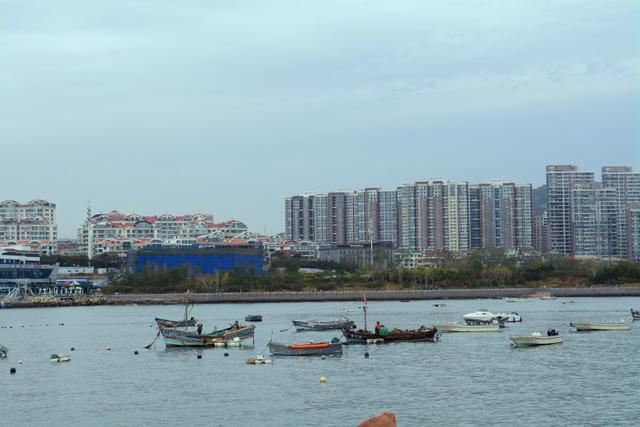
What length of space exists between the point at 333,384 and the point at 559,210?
6513 inches

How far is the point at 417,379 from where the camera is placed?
3922 cm

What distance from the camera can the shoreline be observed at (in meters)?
115

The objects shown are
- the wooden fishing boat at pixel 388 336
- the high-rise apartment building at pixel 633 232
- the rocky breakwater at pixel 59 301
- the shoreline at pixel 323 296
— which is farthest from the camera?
the high-rise apartment building at pixel 633 232

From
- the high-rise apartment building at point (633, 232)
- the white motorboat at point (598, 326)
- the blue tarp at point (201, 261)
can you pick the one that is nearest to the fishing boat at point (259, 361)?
the white motorboat at point (598, 326)

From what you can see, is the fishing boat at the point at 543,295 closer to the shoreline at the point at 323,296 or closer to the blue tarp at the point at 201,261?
the shoreline at the point at 323,296

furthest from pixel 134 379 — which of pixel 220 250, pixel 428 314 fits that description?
pixel 220 250

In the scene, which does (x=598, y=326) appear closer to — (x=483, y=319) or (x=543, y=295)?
(x=483, y=319)

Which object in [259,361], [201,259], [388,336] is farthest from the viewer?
[201,259]

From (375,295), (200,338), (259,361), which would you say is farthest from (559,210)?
(259,361)

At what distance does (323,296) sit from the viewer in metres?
117

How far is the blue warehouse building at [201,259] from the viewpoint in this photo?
136 m

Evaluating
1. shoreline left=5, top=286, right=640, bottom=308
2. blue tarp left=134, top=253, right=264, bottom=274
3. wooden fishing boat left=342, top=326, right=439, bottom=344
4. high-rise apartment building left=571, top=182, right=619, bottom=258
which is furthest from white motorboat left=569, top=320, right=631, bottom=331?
high-rise apartment building left=571, top=182, right=619, bottom=258

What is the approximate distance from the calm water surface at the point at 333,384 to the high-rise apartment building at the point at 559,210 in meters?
137

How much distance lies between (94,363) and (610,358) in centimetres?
2187
